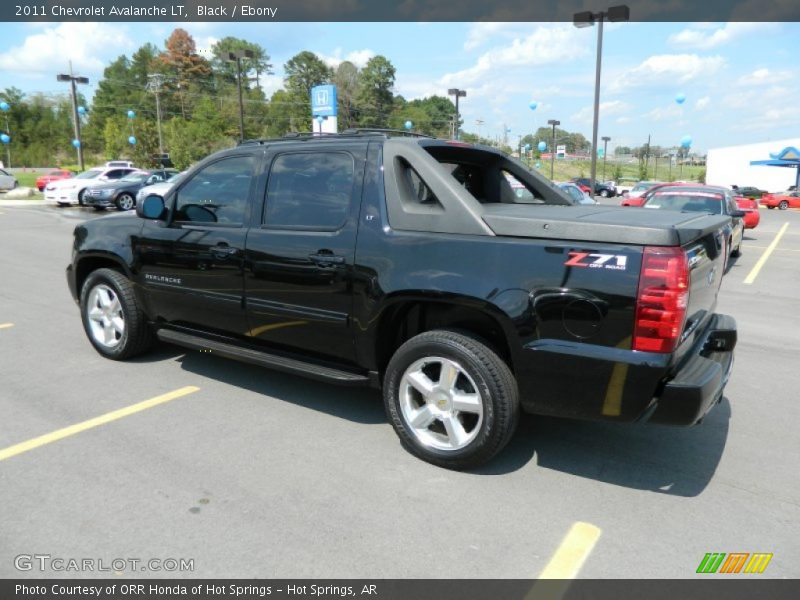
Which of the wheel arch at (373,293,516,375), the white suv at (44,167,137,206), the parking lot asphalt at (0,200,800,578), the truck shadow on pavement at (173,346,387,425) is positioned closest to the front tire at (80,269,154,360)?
the parking lot asphalt at (0,200,800,578)

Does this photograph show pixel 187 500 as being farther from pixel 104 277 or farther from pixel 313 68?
pixel 313 68

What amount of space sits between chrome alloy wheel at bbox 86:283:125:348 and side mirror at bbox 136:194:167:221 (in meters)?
0.88

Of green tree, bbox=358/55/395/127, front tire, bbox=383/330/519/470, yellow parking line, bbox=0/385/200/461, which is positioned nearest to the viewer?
front tire, bbox=383/330/519/470

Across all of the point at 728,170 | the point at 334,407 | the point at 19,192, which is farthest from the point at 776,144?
the point at 334,407

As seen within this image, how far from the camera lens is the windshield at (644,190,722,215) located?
1148 centimetres

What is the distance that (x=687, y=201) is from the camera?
11727mm

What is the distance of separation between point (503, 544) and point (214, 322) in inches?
104

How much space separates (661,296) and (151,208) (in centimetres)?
359

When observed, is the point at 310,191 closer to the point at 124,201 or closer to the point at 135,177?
the point at 124,201

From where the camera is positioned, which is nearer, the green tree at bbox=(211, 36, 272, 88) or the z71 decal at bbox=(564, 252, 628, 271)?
the z71 decal at bbox=(564, 252, 628, 271)

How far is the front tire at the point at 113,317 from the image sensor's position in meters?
4.93

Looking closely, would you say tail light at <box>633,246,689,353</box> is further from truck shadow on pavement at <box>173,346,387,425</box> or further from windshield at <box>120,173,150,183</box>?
windshield at <box>120,173,150,183</box>

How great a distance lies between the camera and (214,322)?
438cm
